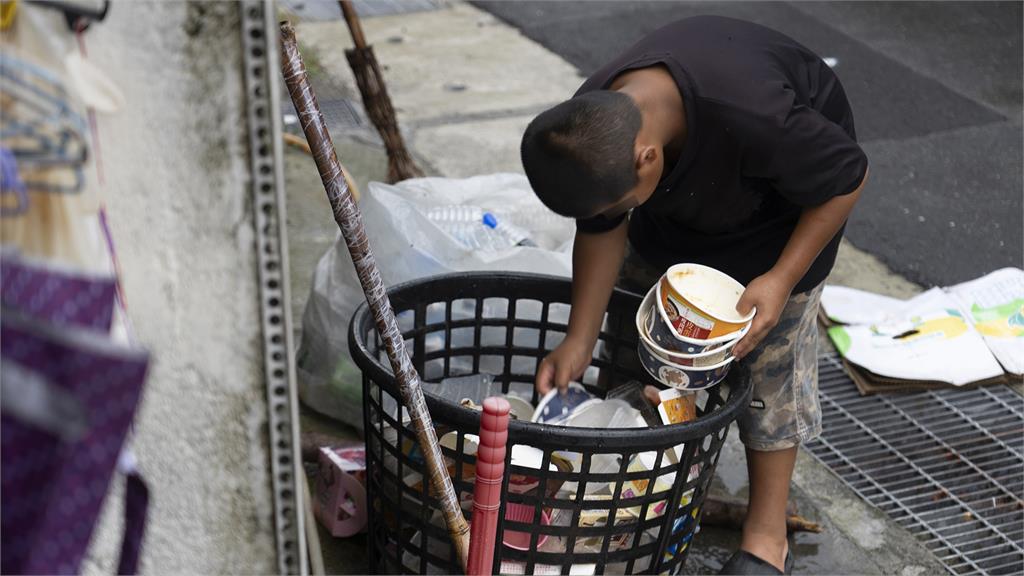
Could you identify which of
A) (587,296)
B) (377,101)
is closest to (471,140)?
(377,101)

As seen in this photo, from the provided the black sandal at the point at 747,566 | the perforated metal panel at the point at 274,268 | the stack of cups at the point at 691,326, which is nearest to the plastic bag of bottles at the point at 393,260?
the stack of cups at the point at 691,326

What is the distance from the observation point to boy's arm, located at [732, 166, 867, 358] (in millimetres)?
1844

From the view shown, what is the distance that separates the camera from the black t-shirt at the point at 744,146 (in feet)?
5.78

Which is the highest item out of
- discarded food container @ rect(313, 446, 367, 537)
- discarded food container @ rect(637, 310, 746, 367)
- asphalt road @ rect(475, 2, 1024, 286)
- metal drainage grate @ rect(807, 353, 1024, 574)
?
discarded food container @ rect(637, 310, 746, 367)

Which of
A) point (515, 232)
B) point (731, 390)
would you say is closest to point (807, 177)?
point (731, 390)

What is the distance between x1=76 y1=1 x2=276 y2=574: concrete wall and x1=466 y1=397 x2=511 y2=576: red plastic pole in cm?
30

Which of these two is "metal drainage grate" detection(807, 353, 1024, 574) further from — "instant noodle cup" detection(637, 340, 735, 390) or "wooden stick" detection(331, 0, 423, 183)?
"wooden stick" detection(331, 0, 423, 183)

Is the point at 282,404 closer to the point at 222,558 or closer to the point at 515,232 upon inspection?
the point at 222,558

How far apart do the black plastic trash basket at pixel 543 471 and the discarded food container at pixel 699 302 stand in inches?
4.9

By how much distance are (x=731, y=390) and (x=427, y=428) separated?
652 millimetres

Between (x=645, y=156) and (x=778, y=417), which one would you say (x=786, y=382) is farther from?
(x=645, y=156)

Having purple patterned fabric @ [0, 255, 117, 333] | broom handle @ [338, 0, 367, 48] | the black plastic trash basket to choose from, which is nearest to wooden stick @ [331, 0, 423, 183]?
broom handle @ [338, 0, 367, 48]

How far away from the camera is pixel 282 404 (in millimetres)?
1145

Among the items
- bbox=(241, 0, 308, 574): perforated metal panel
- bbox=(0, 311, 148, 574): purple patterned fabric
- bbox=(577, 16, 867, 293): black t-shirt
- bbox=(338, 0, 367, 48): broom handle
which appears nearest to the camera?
bbox=(0, 311, 148, 574): purple patterned fabric
